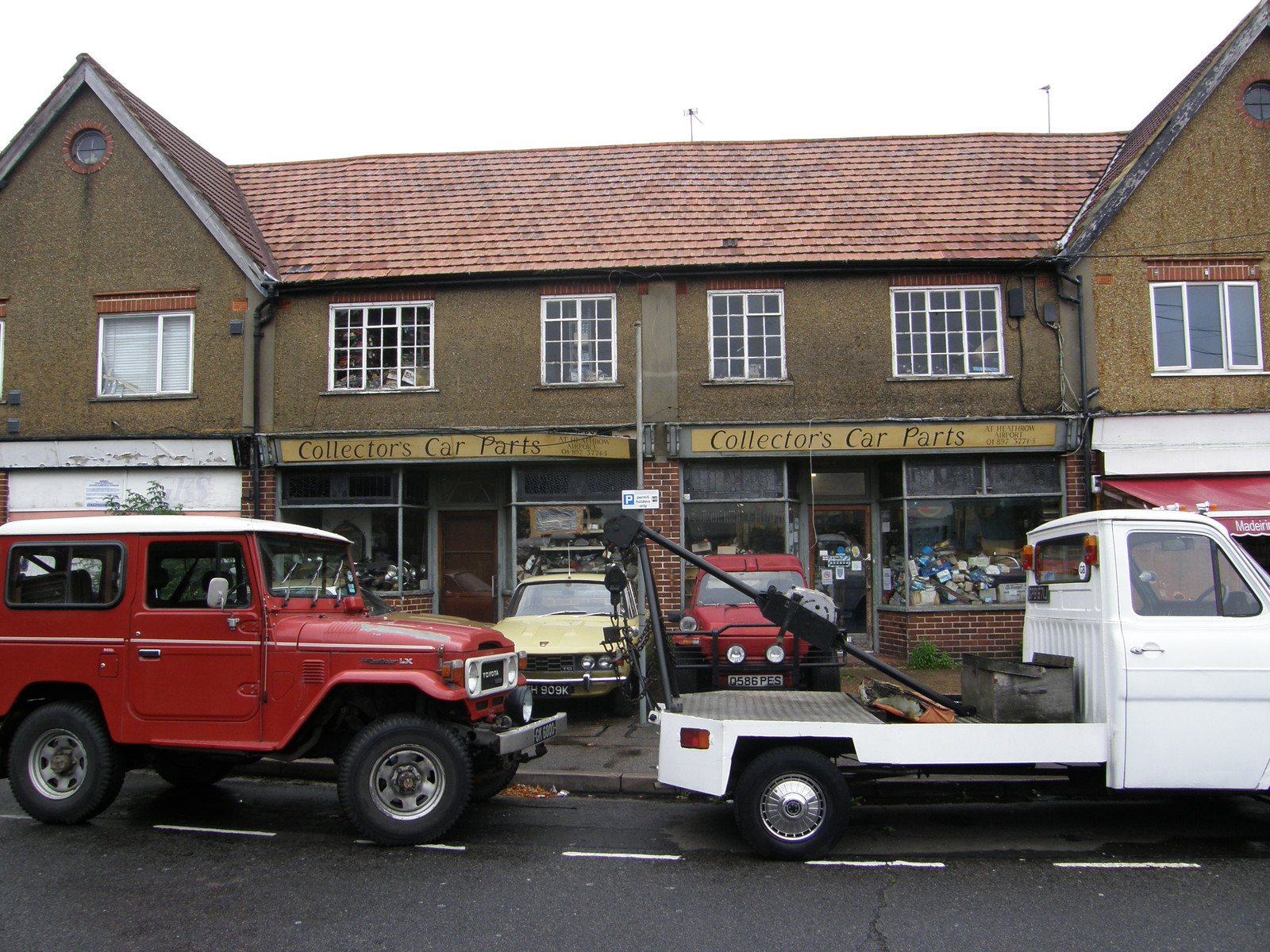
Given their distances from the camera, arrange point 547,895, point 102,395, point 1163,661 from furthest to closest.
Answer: point 102,395 → point 1163,661 → point 547,895

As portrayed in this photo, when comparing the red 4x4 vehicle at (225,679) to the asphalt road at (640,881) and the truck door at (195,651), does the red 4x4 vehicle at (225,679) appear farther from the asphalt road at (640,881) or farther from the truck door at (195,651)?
the asphalt road at (640,881)

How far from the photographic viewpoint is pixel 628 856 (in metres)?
5.91

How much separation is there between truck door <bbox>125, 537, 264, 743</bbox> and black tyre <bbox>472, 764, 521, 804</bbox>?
5.08ft

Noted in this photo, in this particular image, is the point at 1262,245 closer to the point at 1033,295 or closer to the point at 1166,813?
the point at 1033,295

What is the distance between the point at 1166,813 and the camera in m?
6.71

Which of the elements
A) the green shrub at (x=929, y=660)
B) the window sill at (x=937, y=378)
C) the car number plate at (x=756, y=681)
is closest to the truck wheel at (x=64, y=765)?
the car number plate at (x=756, y=681)

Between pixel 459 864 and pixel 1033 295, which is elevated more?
pixel 1033 295

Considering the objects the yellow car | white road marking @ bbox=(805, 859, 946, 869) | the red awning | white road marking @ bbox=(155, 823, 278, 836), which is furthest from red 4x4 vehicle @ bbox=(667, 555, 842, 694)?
the red awning

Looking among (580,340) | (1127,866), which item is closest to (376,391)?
(580,340)

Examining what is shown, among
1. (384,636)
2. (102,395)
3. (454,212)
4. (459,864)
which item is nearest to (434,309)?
(454,212)

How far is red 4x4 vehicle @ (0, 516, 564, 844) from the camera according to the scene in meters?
5.99

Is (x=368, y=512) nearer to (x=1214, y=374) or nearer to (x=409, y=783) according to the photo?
(x=409, y=783)

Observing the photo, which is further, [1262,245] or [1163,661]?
[1262,245]

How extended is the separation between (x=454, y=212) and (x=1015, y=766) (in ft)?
38.6
